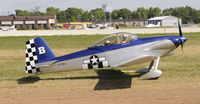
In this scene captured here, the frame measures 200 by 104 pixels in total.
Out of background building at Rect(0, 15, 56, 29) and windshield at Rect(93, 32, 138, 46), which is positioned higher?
background building at Rect(0, 15, 56, 29)

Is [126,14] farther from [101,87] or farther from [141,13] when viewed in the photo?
[101,87]

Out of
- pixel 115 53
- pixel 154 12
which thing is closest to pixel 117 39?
pixel 115 53

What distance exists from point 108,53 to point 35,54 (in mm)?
2936

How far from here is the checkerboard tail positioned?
34.0ft

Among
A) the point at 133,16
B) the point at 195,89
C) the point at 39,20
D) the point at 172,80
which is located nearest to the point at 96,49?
the point at 172,80

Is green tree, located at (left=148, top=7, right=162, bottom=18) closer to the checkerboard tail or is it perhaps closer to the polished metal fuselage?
the polished metal fuselage

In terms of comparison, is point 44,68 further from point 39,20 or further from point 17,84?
point 39,20

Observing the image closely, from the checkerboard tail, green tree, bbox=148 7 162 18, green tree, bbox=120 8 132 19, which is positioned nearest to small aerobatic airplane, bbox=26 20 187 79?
the checkerboard tail

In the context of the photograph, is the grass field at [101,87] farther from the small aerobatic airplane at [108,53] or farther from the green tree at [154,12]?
the green tree at [154,12]

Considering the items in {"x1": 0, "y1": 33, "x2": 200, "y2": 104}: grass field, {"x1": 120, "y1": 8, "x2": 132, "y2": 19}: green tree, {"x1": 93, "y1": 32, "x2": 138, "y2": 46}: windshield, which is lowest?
{"x1": 0, "y1": 33, "x2": 200, "y2": 104}: grass field

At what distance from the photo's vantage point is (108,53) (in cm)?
1023

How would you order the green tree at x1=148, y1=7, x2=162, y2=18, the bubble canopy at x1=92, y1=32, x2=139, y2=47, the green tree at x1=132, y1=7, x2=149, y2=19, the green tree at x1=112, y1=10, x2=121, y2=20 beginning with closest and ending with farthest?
the bubble canopy at x1=92, y1=32, x2=139, y2=47
the green tree at x1=132, y1=7, x2=149, y2=19
the green tree at x1=148, y1=7, x2=162, y2=18
the green tree at x1=112, y1=10, x2=121, y2=20

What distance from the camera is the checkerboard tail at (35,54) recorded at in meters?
10.4

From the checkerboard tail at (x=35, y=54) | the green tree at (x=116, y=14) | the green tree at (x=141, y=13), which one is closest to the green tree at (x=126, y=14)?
the green tree at (x=141, y=13)
